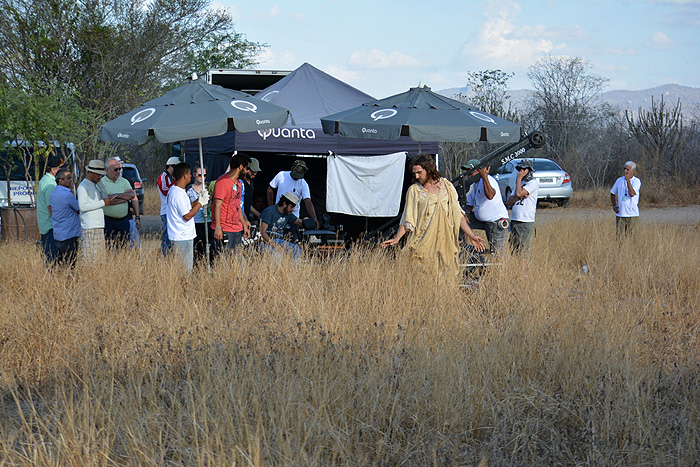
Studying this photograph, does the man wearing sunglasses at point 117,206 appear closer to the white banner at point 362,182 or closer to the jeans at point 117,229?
the jeans at point 117,229

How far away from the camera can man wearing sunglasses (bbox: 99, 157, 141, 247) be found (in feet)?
31.6

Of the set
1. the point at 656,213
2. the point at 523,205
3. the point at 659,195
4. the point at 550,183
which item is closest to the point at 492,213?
the point at 523,205

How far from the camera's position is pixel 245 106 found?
362 inches

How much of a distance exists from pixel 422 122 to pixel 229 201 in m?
2.85

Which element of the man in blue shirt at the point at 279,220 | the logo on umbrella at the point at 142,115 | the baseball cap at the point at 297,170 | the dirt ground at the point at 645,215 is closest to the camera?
the logo on umbrella at the point at 142,115

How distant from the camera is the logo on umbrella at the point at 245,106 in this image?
908cm

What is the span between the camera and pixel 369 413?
4410 millimetres

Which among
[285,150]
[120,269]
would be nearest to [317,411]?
[120,269]

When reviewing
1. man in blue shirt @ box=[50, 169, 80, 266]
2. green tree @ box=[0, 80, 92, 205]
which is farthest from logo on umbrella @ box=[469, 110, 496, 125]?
green tree @ box=[0, 80, 92, 205]

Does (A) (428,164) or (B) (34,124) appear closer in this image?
(A) (428,164)

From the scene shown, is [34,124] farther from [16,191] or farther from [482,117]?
[482,117]

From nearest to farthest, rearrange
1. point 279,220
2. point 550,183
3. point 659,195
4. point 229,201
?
point 229,201
point 279,220
point 550,183
point 659,195

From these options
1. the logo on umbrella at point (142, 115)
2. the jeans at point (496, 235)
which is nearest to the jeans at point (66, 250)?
the logo on umbrella at point (142, 115)

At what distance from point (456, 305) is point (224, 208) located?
3169mm
